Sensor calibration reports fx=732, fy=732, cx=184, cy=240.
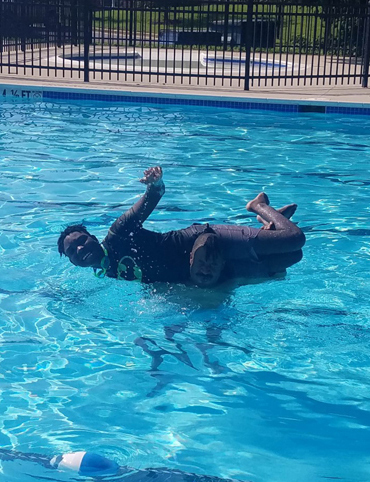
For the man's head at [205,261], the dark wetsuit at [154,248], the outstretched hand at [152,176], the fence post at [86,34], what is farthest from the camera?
the fence post at [86,34]

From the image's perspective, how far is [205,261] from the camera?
4.64 meters

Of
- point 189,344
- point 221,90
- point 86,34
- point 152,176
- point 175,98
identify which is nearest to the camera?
point 189,344

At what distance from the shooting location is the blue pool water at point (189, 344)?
3.77 metres

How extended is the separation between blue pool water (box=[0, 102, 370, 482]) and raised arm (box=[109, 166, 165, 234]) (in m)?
0.54

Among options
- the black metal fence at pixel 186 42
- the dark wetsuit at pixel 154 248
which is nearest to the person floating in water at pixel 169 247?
the dark wetsuit at pixel 154 248

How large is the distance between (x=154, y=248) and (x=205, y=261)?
0.55 metres

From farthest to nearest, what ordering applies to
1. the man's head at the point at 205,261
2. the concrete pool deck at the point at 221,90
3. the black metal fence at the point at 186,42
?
the black metal fence at the point at 186,42, the concrete pool deck at the point at 221,90, the man's head at the point at 205,261

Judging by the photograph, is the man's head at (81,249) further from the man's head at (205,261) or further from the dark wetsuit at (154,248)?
the man's head at (205,261)

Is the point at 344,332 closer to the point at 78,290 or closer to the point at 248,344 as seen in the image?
the point at 248,344

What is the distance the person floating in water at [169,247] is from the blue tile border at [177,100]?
7.84m

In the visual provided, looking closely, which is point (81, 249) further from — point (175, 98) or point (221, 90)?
point (221, 90)

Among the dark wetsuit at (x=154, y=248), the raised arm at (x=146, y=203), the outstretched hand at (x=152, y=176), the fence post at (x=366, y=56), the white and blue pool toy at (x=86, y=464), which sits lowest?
the white and blue pool toy at (x=86, y=464)

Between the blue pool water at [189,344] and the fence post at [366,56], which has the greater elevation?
the fence post at [366,56]

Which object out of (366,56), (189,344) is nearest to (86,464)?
(189,344)
